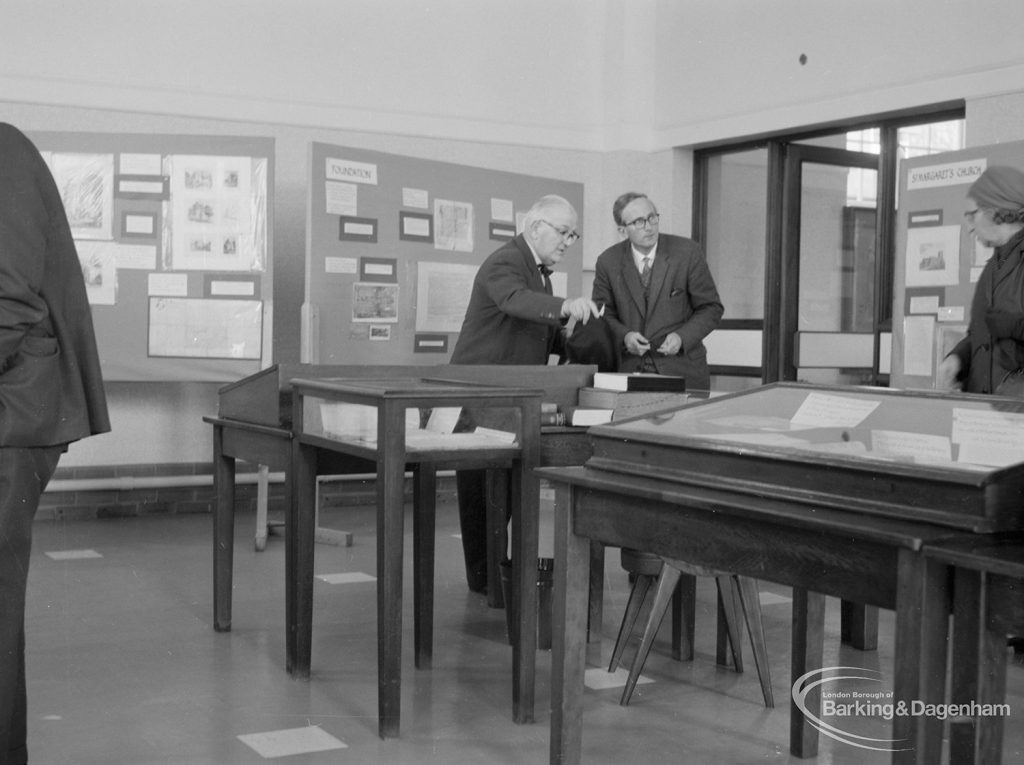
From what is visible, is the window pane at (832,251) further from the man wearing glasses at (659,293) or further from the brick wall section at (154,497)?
the brick wall section at (154,497)

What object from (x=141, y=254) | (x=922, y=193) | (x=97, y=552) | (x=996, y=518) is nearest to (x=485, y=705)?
(x=996, y=518)

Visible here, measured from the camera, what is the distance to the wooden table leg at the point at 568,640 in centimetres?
259

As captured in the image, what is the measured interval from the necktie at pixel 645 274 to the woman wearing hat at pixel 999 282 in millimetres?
1567

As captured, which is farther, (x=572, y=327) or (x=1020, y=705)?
(x=572, y=327)

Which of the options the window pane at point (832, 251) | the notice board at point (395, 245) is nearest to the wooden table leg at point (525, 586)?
the notice board at point (395, 245)

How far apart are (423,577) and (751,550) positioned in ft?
5.98

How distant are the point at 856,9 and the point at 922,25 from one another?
1.53 ft

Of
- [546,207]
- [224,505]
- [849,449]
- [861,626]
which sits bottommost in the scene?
[861,626]

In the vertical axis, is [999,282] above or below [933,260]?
below

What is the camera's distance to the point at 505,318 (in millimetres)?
4750

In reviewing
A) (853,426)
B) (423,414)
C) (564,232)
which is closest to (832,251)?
(564,232)

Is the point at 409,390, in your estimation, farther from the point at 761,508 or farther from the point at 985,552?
the point at 985,552

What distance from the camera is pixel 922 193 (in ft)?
18.2

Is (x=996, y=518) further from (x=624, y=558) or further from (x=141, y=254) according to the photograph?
(x=141, y=254)
